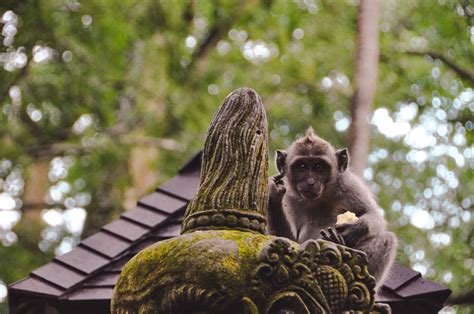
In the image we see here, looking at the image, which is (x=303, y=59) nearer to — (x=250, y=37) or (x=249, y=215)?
(x=250, y=37)

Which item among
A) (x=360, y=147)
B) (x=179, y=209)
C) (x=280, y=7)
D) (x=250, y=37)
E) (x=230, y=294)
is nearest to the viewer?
(x=230, y=294)

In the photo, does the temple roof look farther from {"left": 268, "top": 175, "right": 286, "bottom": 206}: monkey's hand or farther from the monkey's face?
{"left": 268, "top": 175, "right": 286, "bottom": 206}: monkey's hand

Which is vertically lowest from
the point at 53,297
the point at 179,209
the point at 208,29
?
the point at 53,297

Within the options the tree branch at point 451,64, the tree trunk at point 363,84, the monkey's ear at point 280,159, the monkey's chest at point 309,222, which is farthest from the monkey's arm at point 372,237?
the tree branch at point 451,64

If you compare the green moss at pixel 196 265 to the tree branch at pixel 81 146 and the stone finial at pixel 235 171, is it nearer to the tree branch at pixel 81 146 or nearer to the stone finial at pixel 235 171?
the stone finial at pixel 235 171

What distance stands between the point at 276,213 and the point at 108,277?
174cm

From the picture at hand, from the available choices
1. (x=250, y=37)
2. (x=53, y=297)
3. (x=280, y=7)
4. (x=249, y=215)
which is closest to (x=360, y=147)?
(x=53, y=297)

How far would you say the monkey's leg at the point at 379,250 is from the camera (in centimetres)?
537

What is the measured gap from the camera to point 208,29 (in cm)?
2127

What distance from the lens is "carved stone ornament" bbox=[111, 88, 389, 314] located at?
12.4 feet

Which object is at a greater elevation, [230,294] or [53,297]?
[230,294]

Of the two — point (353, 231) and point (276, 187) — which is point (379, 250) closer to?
point (353, 231)

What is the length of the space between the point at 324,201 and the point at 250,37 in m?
16.8

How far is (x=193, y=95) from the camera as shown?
739 inches
